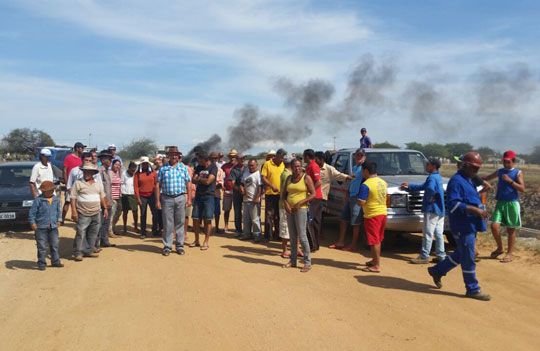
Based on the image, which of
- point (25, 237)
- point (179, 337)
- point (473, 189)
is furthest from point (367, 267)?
point (25, 237)

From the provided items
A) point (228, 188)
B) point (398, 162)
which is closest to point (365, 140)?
point (398, 162)

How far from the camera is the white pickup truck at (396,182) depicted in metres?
7.96

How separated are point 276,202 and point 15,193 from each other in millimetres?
6409

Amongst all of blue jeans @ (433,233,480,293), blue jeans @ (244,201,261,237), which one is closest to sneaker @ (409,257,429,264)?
blue jeans @ (433,233,480,293)

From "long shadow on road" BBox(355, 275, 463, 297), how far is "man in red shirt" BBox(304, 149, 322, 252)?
1.66m

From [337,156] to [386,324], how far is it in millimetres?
6179

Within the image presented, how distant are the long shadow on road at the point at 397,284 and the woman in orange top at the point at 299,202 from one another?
37.7 inches

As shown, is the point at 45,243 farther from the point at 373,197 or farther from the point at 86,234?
the point at 373,197

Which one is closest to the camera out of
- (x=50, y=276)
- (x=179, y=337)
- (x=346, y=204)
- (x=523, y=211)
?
(x=179, y=337)

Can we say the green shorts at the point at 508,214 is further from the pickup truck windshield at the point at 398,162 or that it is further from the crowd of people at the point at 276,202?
the pickup truck windshield at the point at 398,162

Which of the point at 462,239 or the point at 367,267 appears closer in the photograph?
the point at 462,239

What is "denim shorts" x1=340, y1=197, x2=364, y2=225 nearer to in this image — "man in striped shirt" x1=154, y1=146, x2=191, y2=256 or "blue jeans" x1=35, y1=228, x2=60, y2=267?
→ "man in striped shirt" x1=154, y1=146, x2=191, y2=256

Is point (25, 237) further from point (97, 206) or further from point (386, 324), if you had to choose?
point (386, 324)

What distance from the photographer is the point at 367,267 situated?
7.07 meters
